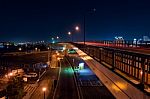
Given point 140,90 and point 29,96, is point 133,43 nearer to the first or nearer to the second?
point 140,90

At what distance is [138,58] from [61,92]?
4297cm

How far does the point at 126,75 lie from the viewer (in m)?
14.7

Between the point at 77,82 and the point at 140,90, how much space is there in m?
51.5

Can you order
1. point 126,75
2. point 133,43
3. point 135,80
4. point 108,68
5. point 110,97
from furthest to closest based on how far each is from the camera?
point 110,97 → point 133,43 → point 108,68 → point 126,75 → point 135,80

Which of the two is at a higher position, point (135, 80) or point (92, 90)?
point (135, 80)

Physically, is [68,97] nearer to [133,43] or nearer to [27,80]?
[133,43]

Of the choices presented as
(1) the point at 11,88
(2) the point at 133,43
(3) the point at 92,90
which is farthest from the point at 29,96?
(2) the point at 133,43

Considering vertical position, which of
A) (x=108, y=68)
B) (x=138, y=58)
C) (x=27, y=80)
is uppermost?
(x=138, y=58)

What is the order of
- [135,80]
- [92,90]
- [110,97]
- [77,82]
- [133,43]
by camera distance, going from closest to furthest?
[135,80] → [133,43] → [110,97] → [92,90] → [77,82]

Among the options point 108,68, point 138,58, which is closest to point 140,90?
point 138,58

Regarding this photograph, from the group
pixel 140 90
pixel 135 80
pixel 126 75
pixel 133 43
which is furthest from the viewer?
pixel 133 43

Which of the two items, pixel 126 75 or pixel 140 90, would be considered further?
pixel 126 75

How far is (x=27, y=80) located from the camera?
250 ft

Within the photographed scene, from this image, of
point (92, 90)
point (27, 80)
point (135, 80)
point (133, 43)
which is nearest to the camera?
point (135, 80)
